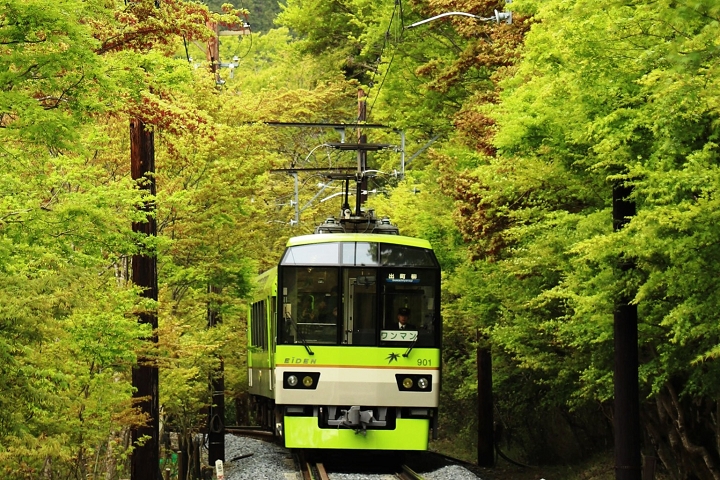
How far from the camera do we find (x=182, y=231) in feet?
73.8

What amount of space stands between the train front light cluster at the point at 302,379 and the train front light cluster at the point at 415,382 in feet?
3.84

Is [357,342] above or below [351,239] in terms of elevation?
below

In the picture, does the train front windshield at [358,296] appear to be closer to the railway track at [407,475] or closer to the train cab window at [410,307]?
the train cab window at [410,307]

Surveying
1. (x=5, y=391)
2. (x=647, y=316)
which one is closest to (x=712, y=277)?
(x=647, y=316)

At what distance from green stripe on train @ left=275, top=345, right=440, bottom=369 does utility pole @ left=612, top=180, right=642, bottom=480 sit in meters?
4.04

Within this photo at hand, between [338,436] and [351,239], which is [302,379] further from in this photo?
[351,239]

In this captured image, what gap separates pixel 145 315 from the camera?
711 inches

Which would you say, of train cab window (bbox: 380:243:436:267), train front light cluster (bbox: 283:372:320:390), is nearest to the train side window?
train front light cluster (bbox: 283:372:320:390)

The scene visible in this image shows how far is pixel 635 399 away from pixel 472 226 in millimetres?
6055

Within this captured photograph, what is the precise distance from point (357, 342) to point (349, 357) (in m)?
0.25

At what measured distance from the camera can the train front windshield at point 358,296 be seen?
1781 centimetres

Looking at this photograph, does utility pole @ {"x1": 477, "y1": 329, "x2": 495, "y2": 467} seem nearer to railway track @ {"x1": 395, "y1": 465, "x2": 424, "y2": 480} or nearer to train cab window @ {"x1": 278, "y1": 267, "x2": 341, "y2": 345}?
railway track @ {"x1": 395, "y1": 465, "x2": 424, "y2": 480}

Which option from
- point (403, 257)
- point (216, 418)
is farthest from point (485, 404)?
point (403, 257)

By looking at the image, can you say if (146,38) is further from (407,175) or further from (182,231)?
(407,175)
